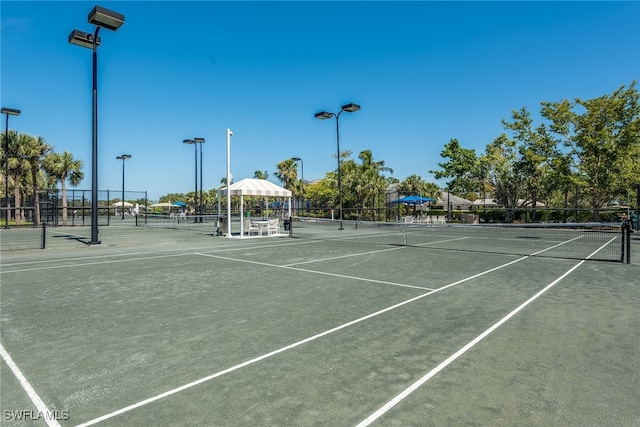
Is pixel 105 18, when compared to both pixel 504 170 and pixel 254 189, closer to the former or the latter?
pixel 254 189

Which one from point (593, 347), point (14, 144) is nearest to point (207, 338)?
point (593, 347)

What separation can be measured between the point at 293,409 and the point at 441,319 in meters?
3.24

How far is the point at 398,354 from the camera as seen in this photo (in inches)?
167

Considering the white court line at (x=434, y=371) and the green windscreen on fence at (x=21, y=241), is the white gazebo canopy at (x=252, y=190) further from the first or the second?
the white court line at (x=434, y=371)

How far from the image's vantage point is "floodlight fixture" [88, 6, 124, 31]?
1290cm

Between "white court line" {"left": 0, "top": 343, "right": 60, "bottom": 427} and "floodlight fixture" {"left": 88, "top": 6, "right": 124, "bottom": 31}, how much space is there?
41.9 feet

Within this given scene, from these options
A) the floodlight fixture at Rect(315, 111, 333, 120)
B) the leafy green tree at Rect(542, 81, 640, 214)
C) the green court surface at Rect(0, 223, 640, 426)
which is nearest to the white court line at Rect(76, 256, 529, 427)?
the green court surface at Rect(0, 223, 640, 426)

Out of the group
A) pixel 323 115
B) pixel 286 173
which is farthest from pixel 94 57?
pixel 286 173

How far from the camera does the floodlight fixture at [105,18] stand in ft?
42.3

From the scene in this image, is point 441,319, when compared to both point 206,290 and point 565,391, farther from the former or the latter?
point 206,290

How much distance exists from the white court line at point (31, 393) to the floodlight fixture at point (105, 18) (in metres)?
12.8

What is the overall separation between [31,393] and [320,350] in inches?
111

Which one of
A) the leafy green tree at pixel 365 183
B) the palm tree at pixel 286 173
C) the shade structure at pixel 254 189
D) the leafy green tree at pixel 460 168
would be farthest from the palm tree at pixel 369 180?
the shade structure at pixel 254 189

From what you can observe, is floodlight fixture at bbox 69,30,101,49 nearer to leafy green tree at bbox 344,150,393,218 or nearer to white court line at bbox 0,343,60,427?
white court line at bbox 0,343,60,427
